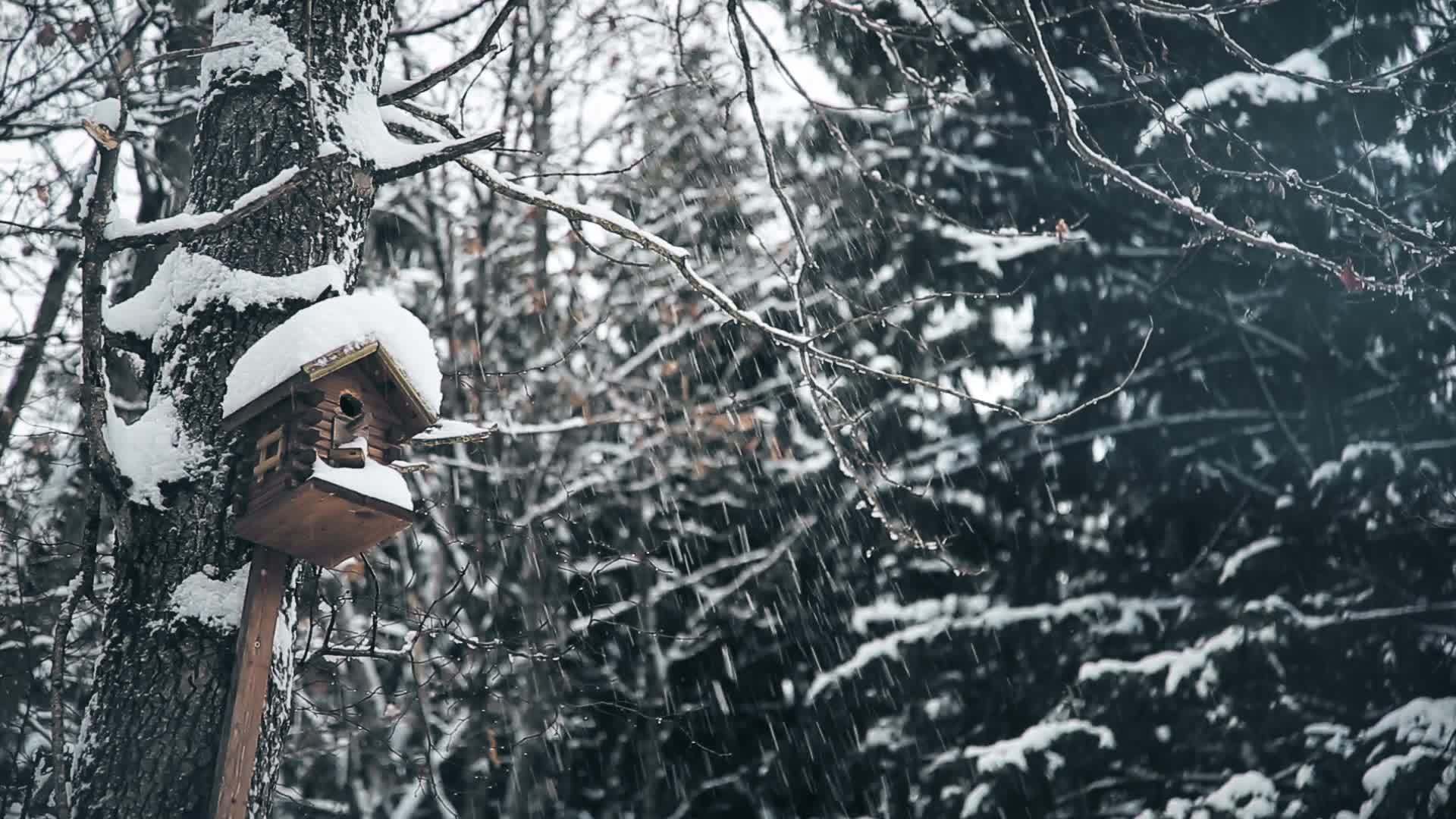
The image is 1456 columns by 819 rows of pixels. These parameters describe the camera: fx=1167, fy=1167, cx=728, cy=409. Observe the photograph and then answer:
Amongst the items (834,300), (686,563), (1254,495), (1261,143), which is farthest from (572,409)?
(1261,143)

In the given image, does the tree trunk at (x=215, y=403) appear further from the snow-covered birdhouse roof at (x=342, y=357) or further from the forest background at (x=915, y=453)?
the forest background at (x=915, y=453)

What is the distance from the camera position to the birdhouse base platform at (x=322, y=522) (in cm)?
224

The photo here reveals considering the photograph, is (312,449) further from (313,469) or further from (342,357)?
(342,357)

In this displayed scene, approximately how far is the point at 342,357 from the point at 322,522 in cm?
34

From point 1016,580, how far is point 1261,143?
3102 mm

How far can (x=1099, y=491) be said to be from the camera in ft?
A: 22.3

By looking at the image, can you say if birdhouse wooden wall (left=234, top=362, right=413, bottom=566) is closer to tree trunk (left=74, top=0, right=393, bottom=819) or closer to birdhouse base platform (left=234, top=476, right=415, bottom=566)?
birdhouse base platform (left=234, top=476, right=415, bottom=566)

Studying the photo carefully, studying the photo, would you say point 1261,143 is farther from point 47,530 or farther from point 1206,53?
point 47,530

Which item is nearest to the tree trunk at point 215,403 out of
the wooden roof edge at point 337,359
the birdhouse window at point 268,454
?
the birdhouse window at point 268,454

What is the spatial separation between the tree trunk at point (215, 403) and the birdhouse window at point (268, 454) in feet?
0.25

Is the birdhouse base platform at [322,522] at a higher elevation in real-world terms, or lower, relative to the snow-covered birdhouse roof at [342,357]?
lower

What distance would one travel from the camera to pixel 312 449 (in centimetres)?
234

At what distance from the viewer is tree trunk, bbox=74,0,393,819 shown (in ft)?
7.26

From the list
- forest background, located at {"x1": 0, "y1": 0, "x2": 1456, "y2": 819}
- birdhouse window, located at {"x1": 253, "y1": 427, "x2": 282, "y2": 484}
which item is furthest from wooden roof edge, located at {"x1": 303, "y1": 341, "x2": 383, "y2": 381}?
forest background, located at {"x1": 0, "y1": 0, "x2": 1456, "y2": 819}
